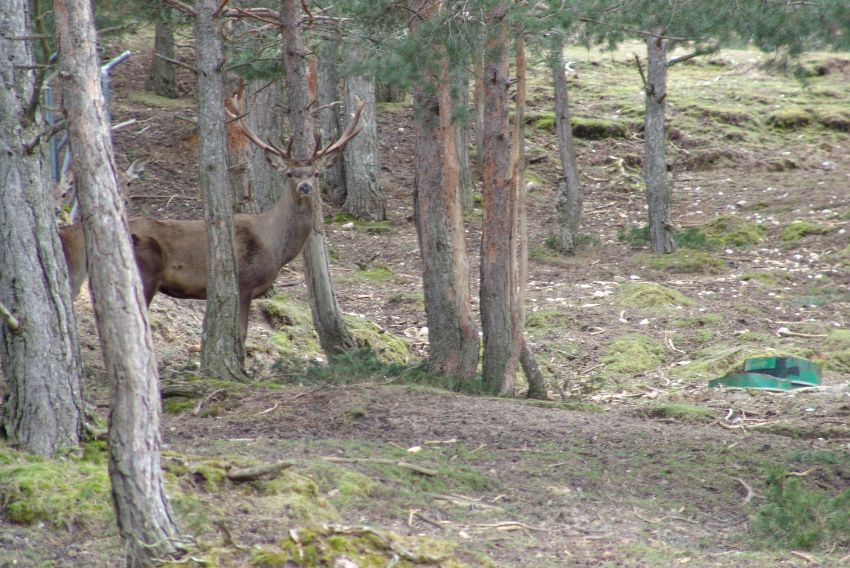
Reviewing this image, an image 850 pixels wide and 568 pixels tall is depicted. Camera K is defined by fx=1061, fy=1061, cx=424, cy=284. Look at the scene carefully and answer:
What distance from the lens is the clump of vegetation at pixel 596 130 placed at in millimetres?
22250

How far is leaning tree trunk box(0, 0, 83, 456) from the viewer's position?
16.3 feet

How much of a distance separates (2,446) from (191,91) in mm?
18637

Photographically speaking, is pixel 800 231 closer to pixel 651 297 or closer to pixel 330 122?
pixel 651 297

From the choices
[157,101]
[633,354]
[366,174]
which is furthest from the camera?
[157,101]

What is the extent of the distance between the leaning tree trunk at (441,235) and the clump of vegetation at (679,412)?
1.50 metres

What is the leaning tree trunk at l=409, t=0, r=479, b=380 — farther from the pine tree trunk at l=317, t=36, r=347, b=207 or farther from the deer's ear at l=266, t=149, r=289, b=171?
the pine tree trunk at l=317, t=36, r=347, b=207

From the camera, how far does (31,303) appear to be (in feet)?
16.3

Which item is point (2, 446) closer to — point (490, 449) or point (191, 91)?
point (490, 449)

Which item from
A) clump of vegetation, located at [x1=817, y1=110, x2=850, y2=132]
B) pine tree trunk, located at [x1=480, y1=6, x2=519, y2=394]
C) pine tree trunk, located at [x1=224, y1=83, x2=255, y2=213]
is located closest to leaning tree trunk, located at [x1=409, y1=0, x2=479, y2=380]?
pine tree trunk, located at [x1=480, y1=6, x2=519, y2=394]

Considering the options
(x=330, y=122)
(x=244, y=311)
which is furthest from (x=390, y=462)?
(x=330, y=122)

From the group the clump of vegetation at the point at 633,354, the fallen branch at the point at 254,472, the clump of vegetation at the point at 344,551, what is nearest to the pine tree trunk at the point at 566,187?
the clump of vegetation at the point at 633,354

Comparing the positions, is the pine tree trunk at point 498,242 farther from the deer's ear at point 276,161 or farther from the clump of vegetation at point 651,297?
the clump of vegetation at point 651,297

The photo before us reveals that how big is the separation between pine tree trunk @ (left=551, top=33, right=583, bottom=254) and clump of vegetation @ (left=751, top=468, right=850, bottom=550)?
10212mm

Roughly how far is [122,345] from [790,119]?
21.4 meters
